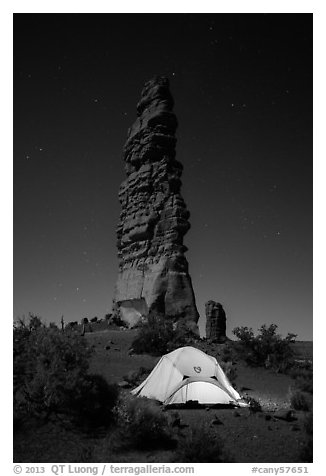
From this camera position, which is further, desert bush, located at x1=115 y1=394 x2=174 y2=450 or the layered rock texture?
the layered rock texture

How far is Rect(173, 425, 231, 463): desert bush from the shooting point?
282 inches

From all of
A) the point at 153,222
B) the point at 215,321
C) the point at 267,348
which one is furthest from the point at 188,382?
the point at 153,222

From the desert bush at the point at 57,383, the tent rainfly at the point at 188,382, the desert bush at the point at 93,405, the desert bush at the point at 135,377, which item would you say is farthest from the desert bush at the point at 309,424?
the desert bush at the point at 135,377

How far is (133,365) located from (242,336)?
5.74 meters

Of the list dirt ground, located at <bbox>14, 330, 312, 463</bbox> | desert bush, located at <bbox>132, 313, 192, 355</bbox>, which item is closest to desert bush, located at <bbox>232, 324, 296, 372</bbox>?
desert bush, located at <bbox>132, 313, 192, 355</bbox>

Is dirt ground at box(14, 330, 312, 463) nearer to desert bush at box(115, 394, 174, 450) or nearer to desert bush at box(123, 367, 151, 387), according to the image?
desert bush at box(115, 394, 174, 450)

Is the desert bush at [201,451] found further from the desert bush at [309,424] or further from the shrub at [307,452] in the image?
the desert bush at [309,424]

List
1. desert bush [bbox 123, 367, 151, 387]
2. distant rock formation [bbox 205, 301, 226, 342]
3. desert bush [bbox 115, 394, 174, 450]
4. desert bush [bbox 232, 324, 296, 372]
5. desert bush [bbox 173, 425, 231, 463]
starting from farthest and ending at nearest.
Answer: distant rock formation [bbox 205, 301, 226, 342] < desert bush [bbox 232, 324, 296, 372] < desert bush [bbox 123, 367, 151, 387] < desert bush [bbox 115, 394, 174, 450] < desert bush [bbox 173, 425, 231, 463]

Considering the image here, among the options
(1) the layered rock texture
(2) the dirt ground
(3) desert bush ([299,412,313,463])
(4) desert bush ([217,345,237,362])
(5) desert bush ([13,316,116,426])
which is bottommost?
(4) desert bush ([217,345,237,362])

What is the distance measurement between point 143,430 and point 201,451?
134cm

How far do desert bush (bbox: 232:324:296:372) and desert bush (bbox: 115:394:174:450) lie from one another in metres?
10.8

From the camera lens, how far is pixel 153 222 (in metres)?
32.5

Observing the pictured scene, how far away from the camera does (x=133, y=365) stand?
57.6ft
